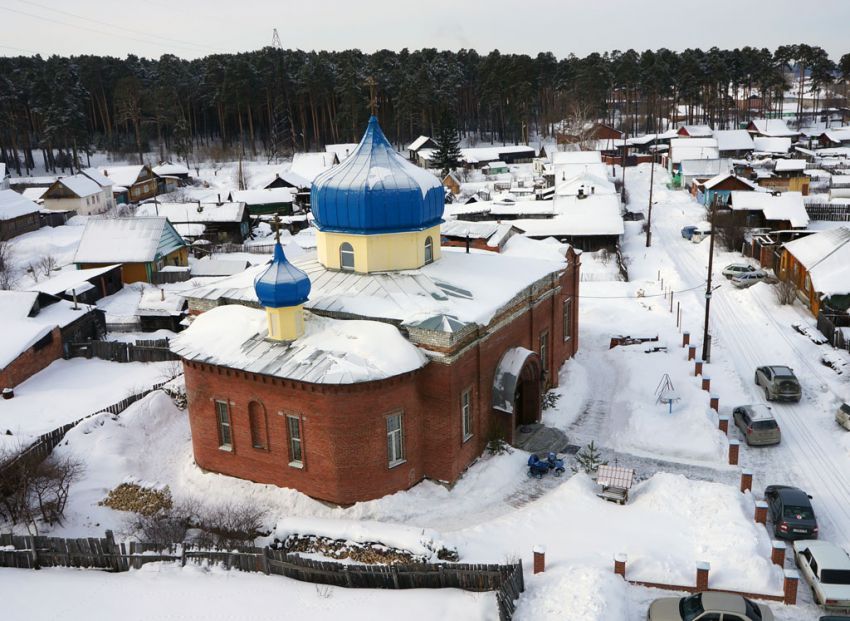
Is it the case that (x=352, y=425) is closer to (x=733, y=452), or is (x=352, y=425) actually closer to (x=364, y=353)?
(x=364, y=353)

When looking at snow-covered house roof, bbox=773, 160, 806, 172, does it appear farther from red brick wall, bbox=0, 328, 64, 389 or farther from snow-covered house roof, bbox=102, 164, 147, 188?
A: snow-covered house roof, bbox=102, 164, 147, 188

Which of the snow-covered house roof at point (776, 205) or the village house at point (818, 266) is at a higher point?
the snow-covered house roof at point (776, 205)

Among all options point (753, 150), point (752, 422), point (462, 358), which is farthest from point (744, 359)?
point (753, 150)

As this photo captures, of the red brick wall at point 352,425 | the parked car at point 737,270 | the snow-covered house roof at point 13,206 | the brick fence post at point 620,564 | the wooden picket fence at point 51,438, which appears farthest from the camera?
the snow-covered house roof at point 13,206

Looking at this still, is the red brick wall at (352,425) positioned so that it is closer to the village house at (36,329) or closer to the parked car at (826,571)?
the parked car at (826,571)

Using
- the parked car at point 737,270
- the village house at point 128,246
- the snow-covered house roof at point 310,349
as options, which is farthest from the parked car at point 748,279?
the village house at point 128,246

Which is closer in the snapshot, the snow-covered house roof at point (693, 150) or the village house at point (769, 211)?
the village house at point (769, 211)

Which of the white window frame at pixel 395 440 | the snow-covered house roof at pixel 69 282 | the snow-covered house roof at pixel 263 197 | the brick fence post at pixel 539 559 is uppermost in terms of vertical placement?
the snow-covered house roof at pixel 263 197
